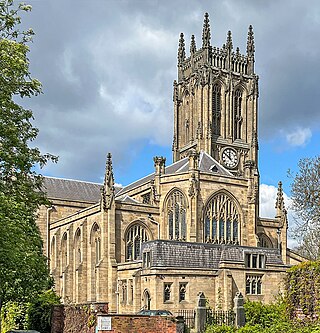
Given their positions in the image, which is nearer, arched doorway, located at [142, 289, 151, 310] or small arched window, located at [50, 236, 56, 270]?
arched doorway, located at [142, 289, 151, 310]

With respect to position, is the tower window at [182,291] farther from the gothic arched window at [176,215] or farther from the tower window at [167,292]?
the gothic arched window at [176,215]

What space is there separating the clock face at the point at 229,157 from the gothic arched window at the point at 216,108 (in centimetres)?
260

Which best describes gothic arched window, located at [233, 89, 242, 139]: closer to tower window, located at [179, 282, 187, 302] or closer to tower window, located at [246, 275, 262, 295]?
tower window, located at [246, 275, 262, 295]

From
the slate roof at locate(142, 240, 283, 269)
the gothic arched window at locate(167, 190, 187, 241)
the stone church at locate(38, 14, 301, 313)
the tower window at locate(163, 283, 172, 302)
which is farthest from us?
the gothic arched window at locate(167, 190, 187, 241)

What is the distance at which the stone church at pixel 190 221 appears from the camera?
40.7 m

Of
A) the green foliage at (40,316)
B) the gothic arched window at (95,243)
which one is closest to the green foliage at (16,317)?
the green foliage at (40,316)

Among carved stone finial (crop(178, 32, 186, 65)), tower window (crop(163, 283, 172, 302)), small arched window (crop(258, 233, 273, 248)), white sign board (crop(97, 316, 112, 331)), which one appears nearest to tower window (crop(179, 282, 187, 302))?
tower window (crop(163, 283, 172, 302))

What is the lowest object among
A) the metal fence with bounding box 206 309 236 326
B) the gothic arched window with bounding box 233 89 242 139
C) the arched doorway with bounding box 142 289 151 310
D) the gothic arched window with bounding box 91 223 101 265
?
the metal fence with bounding box 206 309 236 326

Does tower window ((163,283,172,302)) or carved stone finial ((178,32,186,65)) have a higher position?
carved stone finial ((178,32,186,65))

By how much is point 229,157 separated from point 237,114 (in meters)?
6.41

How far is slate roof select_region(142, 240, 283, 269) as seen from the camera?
40.0 m

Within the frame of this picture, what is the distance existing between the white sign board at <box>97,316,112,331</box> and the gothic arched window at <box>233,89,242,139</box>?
2270 inches

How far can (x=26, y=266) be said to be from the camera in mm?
20984

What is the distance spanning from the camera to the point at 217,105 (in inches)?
2948
